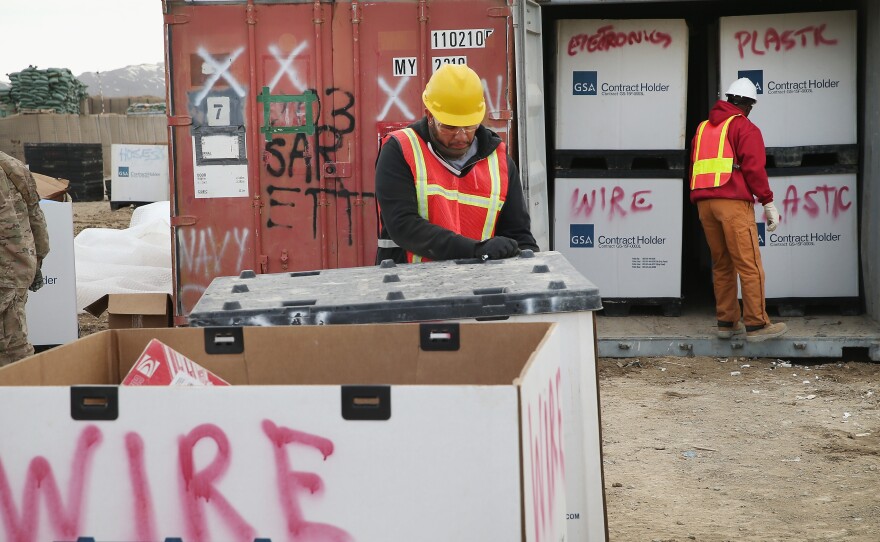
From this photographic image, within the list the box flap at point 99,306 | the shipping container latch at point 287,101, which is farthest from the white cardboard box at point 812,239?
the box flap at point 99,306

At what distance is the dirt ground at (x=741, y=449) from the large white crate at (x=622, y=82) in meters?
1.78

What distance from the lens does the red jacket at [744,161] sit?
8.15 metres

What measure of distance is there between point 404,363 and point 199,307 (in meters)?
1.02

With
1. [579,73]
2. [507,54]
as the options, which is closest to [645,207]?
[579,73]

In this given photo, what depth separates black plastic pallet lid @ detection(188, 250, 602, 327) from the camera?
133 inches

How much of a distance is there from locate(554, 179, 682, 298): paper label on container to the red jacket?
71 centimetres

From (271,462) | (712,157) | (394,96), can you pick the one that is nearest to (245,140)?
(394,96)

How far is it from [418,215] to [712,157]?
425 centimetres

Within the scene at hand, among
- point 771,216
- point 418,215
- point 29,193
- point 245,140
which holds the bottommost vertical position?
point 771,216

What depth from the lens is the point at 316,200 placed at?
7973mm

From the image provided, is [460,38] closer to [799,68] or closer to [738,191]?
[738,191]

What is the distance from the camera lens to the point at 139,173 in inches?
981

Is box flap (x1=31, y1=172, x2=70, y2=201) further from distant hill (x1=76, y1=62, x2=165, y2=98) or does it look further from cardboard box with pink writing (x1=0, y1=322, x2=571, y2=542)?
distant hill (x1=76, y1=62, x2=165, y2=98)

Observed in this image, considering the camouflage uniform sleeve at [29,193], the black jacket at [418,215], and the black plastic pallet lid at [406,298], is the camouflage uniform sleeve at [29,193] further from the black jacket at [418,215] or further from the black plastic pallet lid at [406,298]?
the black plastic pallet lid at [406,298]
